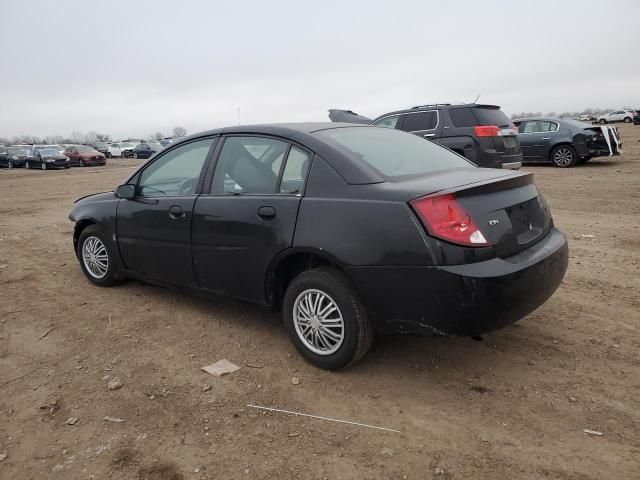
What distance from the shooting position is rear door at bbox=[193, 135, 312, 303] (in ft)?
10.9

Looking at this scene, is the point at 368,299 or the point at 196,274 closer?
the point at 368,299

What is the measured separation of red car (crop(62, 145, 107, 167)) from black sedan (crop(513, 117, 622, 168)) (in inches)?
1109

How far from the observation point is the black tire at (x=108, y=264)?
189 inches

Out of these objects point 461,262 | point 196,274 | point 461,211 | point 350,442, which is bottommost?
point 350,442

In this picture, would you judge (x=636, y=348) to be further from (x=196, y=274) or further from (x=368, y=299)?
(x=196, y=274)

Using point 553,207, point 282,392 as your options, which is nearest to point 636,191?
point 553,207

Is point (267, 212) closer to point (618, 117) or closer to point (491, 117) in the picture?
point (491, 117)

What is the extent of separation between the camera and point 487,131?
10.1m

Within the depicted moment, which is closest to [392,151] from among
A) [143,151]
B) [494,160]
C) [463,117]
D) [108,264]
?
[108,264]

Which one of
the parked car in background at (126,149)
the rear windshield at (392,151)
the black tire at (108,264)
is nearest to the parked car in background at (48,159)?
the parked car in background at (126,149)

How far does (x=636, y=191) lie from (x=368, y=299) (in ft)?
29.2

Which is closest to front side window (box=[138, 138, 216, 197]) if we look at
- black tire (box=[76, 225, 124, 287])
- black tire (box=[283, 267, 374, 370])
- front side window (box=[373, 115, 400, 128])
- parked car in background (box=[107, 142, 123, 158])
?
black tire (box=[76, 225, 124, 287])

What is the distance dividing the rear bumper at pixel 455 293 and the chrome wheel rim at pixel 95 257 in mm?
3048

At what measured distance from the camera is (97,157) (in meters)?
→ 33.8
